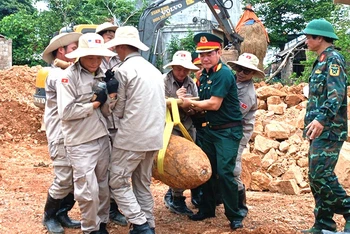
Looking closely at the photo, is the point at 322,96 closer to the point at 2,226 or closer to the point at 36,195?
the point at 2,226

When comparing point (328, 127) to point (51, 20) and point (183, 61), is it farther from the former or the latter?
point (51, 20)

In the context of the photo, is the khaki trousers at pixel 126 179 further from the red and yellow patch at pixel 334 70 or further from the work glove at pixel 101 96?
the red and yellow patch at pixel 334 70

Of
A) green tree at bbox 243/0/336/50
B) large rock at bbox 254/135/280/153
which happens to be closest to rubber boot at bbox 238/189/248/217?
large rock at bbox 254/135/280/153

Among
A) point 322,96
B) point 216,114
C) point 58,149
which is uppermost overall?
point 322,96

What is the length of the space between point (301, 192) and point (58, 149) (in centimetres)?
376

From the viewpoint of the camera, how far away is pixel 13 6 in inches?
983

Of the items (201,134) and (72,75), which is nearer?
(72,75)

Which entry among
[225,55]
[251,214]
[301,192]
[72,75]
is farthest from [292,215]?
[225,55]

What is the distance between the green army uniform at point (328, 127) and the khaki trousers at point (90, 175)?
1832mm

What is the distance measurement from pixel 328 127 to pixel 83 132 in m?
2.10

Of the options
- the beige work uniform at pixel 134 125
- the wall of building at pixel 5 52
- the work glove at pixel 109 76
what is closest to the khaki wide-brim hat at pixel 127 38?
the beige work uniform at pixel 134 125

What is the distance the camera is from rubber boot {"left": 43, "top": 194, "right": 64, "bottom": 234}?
435 cm

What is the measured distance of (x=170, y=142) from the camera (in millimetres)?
4344

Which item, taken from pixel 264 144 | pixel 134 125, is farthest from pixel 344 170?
pixel 134 125
